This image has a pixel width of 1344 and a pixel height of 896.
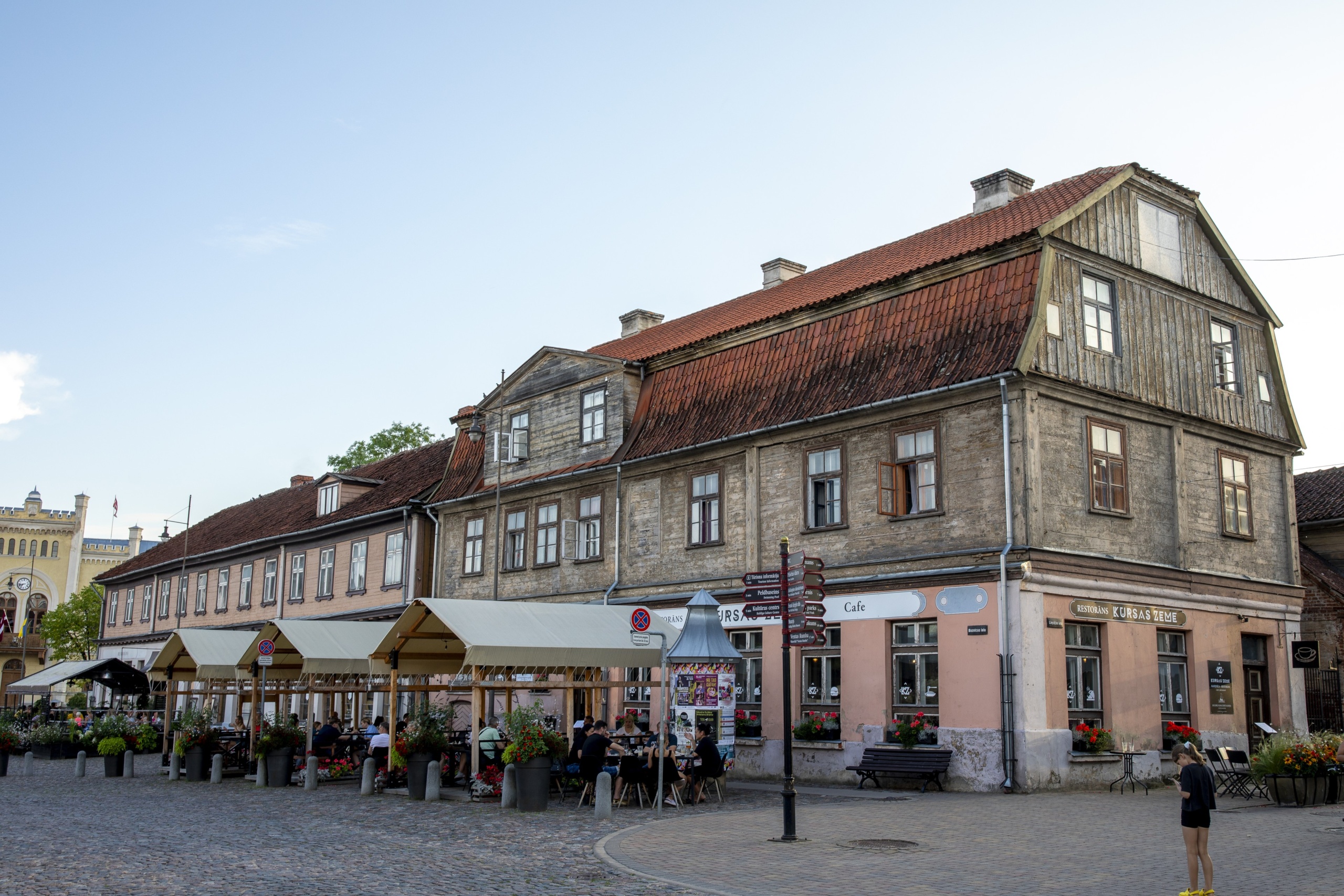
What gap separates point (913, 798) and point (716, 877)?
8526 mm

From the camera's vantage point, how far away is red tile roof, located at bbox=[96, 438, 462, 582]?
39125mm

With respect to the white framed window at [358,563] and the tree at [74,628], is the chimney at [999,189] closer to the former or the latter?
A: the white framed window at [358,563]

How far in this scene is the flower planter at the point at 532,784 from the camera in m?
18.2

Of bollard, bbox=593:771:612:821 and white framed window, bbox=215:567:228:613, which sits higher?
white framed window, bbox=215:567:228:613

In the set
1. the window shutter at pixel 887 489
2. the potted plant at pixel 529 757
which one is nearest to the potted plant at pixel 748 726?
the window shutter at pixel 887 489

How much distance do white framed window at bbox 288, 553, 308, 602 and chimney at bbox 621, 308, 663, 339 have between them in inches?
549

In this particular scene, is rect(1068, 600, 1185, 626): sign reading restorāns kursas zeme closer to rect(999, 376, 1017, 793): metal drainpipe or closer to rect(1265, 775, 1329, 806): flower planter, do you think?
rect(999, 376, 1017, 793): metal drainpipe

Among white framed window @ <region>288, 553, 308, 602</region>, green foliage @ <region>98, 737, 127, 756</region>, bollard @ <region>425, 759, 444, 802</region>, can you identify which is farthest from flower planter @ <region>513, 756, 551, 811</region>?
white framed window @ <region>288, 553, 308, 602</region>

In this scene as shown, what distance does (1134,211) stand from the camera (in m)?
24.4

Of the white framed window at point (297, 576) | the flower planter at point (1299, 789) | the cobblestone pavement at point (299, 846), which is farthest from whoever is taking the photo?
the white framed window at point (297, 576)

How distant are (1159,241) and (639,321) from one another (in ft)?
59.3

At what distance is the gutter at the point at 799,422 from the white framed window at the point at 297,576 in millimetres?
13588

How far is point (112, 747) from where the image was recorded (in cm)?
2745

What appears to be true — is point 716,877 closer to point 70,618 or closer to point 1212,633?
point 1212,633
